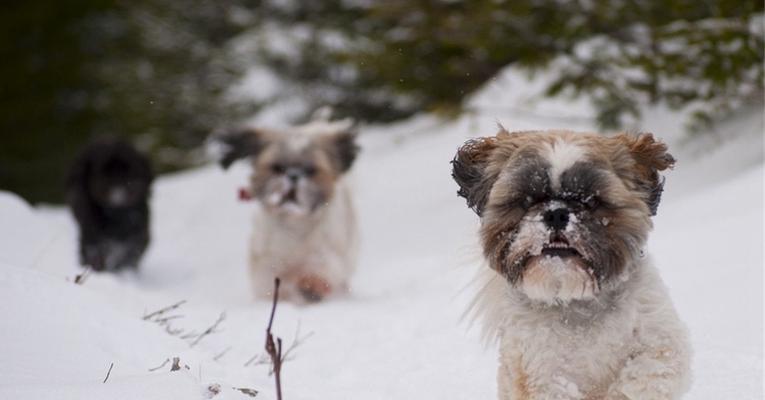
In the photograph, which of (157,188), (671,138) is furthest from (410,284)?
(157,188)

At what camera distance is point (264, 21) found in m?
21.1

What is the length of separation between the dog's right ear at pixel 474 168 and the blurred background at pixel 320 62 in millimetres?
4610

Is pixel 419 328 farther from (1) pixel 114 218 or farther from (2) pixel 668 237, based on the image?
(1) pixel 114 218

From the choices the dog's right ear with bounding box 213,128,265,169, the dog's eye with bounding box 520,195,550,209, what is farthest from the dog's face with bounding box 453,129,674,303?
the dog's right ear with bounding box 213,128,265,169

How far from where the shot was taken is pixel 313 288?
8727mm

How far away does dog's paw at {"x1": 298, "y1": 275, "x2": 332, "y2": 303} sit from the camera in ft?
28.3

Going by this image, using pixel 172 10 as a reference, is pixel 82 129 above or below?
above

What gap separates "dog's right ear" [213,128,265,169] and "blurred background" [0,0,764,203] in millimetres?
2315

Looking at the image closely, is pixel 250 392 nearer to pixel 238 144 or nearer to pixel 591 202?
pixel 591 202

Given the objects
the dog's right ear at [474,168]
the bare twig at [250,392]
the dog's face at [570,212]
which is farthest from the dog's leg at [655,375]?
the bare twig at [250,392]

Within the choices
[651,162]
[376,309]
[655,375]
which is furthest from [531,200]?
[376,309]

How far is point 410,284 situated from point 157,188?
11.1 metres

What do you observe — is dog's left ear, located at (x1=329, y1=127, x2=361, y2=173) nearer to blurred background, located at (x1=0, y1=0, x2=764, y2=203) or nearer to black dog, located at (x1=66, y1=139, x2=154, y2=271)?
blurred background, located at (x1=0, y1=0, x2=764, y2=203)

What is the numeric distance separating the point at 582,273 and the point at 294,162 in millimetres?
5345
